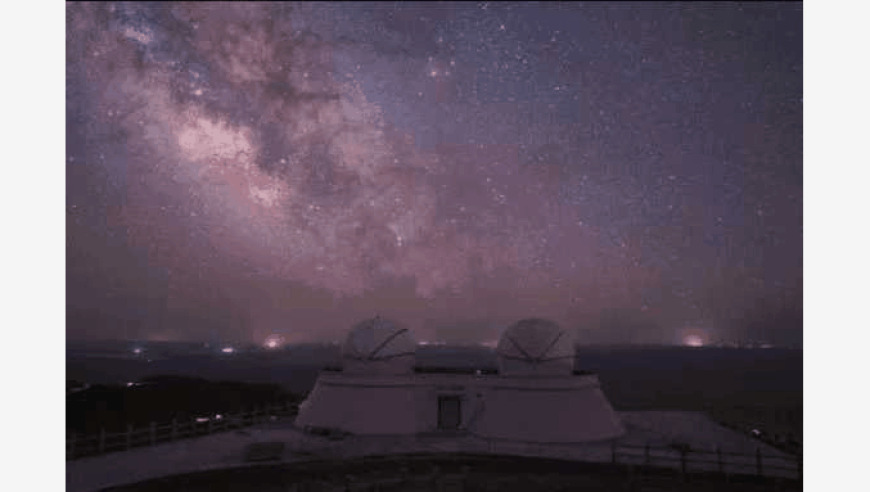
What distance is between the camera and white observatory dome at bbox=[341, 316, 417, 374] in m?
28.7

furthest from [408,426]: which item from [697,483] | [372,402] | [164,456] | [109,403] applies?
[109,403]

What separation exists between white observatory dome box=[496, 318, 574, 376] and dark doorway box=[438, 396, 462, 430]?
7.79ft

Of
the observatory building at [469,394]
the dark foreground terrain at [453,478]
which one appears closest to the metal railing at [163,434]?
the observatory building at [469,394]

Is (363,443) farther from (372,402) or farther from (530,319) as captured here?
(530,319)

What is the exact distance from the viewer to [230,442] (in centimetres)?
2531

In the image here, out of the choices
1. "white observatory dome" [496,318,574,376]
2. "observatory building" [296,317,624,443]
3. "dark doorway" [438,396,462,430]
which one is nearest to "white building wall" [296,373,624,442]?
"observatory building" [296,317,624,443]

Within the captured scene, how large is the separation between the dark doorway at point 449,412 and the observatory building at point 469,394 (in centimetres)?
4

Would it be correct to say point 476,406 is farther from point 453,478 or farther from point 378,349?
point 453,478

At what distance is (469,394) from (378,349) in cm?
419

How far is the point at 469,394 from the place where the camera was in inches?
1123

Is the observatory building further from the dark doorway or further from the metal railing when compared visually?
the metal railing

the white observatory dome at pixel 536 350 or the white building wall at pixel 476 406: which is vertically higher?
the white observatory dome at pixel 536 350

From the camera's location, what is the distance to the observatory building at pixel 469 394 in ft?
89.0

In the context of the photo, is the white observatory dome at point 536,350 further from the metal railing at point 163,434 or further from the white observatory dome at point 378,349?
the metal railing at point 163,434
